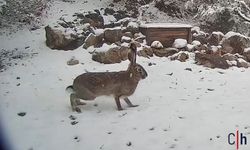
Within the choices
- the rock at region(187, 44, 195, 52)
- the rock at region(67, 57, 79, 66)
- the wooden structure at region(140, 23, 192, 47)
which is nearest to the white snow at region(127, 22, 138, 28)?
the wooden structure at region(140, 23, 192, 47)

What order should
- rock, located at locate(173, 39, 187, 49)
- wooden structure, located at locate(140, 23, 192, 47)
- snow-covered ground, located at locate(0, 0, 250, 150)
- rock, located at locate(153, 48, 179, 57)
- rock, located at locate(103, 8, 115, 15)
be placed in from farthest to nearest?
rock, located at locate(103, 8, 115, 15)
wooden structure, located at locate(140, 23, 192, 47)
rock, located at locate(173, 39, 187, 49)
rock, located at locate(153, 48, 179, 57)
snow-covered ground, located at locate(0, 0, 250, 150)

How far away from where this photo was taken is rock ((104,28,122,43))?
10977 mm

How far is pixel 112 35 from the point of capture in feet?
36.1

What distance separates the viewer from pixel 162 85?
8086 mm

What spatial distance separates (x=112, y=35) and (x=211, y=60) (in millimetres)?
2824

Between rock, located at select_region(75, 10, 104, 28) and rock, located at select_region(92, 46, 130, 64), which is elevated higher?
rock, located at select_region(75, 10, 104, 28)

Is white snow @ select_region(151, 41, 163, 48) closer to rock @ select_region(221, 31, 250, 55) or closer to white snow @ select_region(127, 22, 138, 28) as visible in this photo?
white snow @ select_region(127, 22, 138, 28)

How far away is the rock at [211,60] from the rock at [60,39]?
331 centimetres

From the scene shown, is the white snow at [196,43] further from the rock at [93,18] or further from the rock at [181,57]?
the rock at [93,18]

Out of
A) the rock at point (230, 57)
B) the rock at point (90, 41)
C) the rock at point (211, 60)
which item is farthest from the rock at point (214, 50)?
the rock at point (90, 41)

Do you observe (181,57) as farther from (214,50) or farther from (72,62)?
(72,62)

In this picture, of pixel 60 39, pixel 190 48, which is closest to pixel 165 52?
pixel 190 48

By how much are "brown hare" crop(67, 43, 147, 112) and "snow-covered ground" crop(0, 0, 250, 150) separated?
0.20 metres

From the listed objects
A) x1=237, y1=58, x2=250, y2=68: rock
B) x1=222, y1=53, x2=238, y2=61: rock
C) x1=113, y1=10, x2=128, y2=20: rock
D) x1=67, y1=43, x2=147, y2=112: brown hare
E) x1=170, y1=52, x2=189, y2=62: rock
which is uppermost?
x1=67, y1=43, x2=147, y2=112: brown hare
